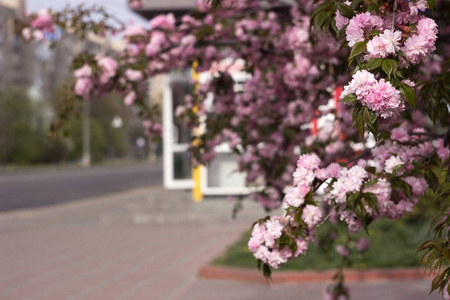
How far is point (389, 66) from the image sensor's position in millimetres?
1939

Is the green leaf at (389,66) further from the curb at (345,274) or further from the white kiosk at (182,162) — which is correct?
the white kiosk at (182,162)

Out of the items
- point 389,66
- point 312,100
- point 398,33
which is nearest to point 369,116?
point 389,66

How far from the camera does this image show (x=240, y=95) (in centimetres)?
567

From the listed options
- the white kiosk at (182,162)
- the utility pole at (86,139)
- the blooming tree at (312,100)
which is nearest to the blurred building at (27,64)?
the utility pole at (86,139)

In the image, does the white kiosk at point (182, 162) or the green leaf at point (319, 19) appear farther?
the white kiosk at point (182, 162)

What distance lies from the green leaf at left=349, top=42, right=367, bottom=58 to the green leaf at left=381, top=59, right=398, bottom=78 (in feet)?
0.29

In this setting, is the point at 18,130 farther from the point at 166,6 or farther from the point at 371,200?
the point at 371,200

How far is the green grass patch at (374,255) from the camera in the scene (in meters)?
8.05

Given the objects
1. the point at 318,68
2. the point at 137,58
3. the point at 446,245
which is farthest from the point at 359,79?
the point at 137,58

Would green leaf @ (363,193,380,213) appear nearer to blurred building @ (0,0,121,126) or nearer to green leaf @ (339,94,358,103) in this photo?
green leaf @ (339,94,358,103)

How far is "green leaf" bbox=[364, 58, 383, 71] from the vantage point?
1.94 meters

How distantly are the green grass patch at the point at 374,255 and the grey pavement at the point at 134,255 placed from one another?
0.47 metres

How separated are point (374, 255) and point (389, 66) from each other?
7068 millimetres

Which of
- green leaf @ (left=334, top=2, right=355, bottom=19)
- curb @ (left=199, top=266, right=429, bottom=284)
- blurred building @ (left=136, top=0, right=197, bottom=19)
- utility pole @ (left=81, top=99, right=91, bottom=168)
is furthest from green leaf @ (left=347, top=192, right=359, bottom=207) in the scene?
utility pole @ (left=81, top=99, right=91, bottom=168)
